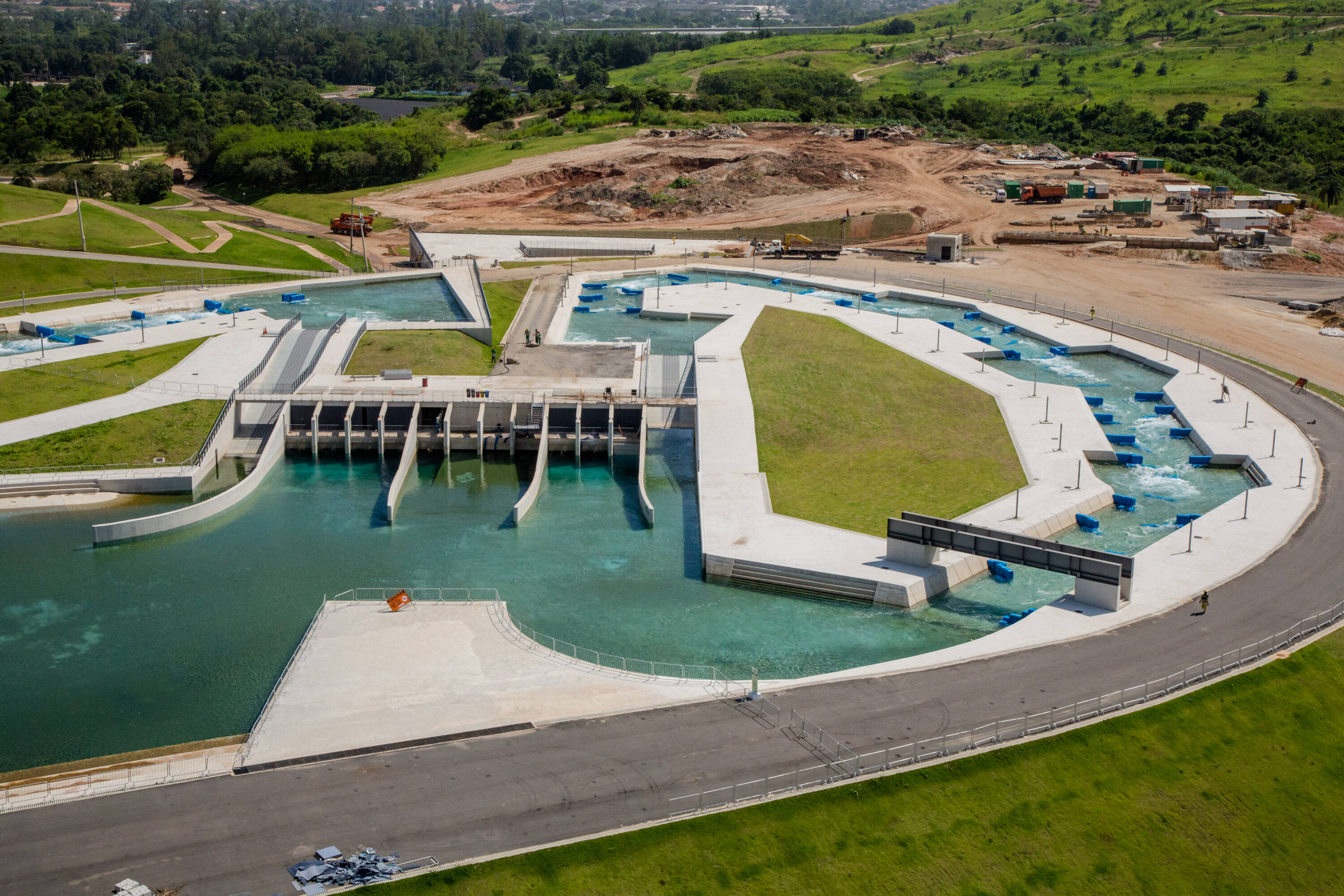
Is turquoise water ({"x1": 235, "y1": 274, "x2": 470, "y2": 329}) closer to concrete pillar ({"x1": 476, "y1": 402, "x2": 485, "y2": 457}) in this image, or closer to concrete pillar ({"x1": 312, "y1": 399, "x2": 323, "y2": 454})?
concrete pillar ({"x1": 312, "y1": 399, "x2": 323, "y2": 454})

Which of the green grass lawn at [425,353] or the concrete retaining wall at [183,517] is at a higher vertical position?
the green grass lawn at [425,353]

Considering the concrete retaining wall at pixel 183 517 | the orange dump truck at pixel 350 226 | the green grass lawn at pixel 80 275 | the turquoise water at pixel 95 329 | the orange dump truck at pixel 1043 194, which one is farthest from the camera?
the orange dump truck at pixel 1043 194

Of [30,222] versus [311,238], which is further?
[311,238]

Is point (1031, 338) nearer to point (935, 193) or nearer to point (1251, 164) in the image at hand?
point (935, 193)

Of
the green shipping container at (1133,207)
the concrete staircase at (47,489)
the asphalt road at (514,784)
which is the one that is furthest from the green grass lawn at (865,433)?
the green shipping container at (1133,207)

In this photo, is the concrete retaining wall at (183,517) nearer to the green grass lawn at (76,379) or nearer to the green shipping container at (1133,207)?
the green grass lawn at (76,379)

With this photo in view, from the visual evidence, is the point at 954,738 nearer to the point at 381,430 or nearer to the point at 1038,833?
the point at 1038,833

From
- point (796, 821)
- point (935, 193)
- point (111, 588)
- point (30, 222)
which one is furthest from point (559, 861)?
point (935, 193)
